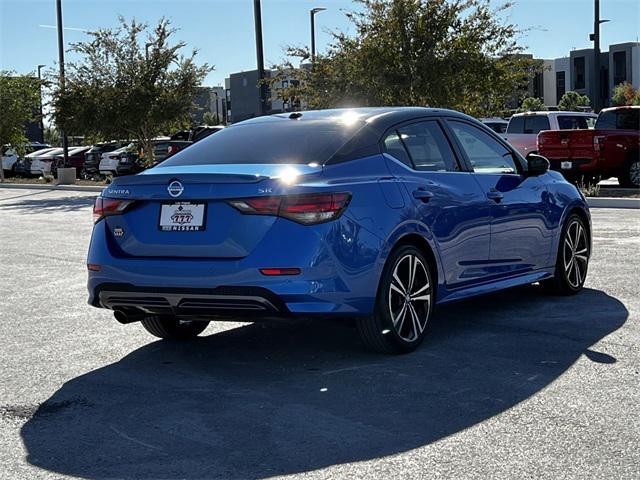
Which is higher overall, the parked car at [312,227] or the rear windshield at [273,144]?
the rear windshield at [273,144]

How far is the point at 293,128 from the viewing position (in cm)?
707

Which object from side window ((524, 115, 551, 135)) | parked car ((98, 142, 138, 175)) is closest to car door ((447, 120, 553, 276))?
side window ((524, 115, 551, 135))

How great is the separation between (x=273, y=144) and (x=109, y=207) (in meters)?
1.13

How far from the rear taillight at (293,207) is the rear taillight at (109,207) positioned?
791mm

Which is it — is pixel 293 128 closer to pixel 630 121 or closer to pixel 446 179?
pixel 446 179

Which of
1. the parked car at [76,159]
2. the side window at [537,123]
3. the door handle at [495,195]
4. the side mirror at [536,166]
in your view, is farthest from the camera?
the parked car at [76,159]

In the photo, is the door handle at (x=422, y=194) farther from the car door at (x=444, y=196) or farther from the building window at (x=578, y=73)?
the building window at (x=578, y=73)

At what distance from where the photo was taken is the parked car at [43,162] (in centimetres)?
4300

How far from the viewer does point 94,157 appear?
40.2 metres

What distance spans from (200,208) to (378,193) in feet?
3.61

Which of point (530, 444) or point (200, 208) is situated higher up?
point (200, 208)

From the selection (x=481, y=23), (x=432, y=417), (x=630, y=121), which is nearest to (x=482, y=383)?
(x=432, y=417)

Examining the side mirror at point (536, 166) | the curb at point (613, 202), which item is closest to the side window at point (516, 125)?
the curb at point (613, 202)

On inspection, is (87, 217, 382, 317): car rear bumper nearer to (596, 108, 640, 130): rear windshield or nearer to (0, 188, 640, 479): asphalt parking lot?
(0, 188, 640, 479): asphalt parking lot
